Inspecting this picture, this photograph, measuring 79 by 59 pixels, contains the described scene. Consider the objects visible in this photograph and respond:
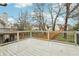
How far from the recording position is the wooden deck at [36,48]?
1.89 meters

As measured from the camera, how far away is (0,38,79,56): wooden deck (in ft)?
6.20

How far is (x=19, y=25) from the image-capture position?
6.31 feet

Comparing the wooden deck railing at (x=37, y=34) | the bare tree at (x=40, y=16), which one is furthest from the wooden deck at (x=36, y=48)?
the bare tree at (x=40, y=16)

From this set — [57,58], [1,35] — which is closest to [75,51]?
[57,58]

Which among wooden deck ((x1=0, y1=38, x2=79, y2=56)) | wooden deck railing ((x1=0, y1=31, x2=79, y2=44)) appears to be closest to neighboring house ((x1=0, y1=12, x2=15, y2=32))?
wooden deck railing ((x1=0, y1=31, x2=79, y2=44))

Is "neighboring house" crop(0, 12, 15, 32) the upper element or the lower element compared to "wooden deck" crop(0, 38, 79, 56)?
upper

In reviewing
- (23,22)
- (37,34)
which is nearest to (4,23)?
(23,22)

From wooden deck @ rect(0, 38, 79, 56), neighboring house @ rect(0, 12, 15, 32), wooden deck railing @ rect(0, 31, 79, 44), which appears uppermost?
neighboring house @ rect(0, 12, 15, 32)

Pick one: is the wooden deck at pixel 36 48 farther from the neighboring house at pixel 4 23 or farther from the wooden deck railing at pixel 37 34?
the neighboring house at pixel 4 23

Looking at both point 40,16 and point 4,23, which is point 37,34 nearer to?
point 40,16

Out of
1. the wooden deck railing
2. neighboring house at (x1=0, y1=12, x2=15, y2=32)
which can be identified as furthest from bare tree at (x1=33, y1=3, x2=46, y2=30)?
neighboring house at (x1=0, y1=12, x2=15, y2=32)

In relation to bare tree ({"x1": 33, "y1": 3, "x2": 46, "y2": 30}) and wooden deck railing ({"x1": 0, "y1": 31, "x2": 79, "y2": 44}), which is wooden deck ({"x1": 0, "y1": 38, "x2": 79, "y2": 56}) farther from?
bare tree ({"x1": 33, "y1": 3, "x2": 46, "y2": 30})

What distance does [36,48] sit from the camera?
1.93 meters

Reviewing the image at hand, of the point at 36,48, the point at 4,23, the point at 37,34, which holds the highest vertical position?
the point at 4,23
